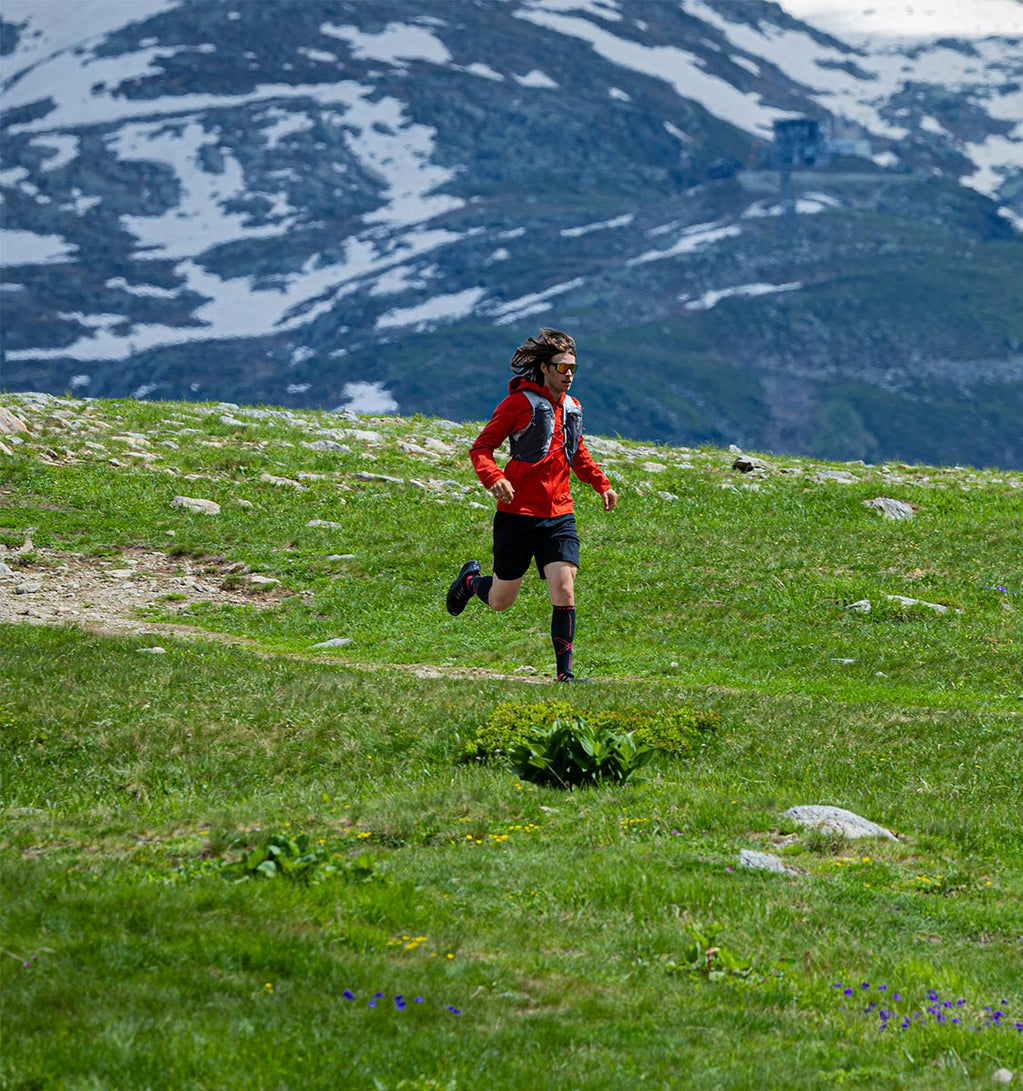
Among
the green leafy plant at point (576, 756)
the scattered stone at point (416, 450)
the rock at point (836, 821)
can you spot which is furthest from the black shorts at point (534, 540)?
the scattered stone at point (416, 450)

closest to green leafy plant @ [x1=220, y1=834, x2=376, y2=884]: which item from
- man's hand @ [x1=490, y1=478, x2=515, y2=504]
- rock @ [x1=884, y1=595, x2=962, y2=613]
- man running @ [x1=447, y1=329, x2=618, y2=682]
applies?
man's hand @ [x1=490, y1=478, x2=515, y2=504]

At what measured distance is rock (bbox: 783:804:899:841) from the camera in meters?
10.4

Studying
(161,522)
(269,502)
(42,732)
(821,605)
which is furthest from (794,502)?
(42,732)

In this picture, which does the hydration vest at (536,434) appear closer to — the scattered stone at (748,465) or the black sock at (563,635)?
the black sock at (563,635)

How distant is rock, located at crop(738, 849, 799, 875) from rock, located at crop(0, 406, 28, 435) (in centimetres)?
2123

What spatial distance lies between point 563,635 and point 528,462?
83.0 inches

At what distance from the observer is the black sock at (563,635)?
15945 millimetres

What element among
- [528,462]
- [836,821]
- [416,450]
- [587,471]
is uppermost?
[528,462]

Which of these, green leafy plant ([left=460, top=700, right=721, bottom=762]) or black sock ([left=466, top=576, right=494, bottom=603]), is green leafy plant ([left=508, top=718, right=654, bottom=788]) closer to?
green leafy plant ([left=460, top=700, right=721, bottom=762])

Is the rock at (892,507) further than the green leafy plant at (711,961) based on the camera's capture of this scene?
Yes

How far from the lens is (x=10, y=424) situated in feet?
90.2

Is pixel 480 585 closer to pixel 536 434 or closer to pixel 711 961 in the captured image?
pixel 536 434

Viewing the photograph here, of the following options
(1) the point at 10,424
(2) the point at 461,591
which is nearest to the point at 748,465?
(2) the point at 461,591

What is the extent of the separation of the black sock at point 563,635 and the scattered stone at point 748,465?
49.6 feet
